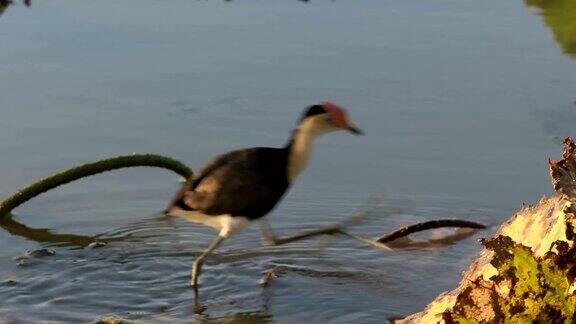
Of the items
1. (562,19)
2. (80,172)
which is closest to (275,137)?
(80,172)

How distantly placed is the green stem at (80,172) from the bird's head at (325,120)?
1472 mm

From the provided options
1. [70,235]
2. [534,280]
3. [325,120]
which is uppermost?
[534,280]

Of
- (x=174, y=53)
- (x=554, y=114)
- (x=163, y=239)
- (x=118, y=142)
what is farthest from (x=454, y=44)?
(x=163, y=239)

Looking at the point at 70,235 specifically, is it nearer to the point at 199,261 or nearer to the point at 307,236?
the point at 199,261

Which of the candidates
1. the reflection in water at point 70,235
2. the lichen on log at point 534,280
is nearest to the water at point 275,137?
the reflection in water at point 70,235

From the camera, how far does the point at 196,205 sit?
7.76m

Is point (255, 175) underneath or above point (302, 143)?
underneath

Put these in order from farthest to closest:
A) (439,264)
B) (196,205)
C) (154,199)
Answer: (154,199)
(439,264)
(196,205)

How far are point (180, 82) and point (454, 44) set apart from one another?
2687mm

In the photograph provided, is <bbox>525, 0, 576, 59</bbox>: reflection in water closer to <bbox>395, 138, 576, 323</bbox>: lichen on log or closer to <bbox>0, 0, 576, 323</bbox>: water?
<bbox>0, 0, 576, 323</bbox>: water

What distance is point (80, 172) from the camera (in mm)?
8758

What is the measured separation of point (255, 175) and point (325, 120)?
0.51 m

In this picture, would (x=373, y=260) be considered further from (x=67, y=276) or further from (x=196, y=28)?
(x=196, y=28)

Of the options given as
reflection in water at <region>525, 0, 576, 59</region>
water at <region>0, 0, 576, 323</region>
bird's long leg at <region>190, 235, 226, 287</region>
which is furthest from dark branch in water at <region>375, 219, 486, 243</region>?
reflection in water at <region>525, 0, 576, 59</region>
